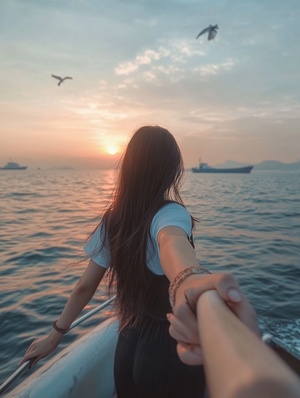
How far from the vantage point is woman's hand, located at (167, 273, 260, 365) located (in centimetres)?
66

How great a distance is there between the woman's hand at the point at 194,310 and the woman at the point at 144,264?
28.8 inches

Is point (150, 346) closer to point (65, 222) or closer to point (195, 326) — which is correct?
point (195, 326)

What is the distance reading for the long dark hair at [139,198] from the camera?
168cm

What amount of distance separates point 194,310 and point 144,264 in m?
0.93

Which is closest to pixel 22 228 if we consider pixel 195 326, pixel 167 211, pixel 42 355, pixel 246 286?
pixel 246 286

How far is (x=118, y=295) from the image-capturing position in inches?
77.7

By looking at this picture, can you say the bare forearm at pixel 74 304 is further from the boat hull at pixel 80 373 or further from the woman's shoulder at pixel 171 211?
the boat hull at pixel 80 373

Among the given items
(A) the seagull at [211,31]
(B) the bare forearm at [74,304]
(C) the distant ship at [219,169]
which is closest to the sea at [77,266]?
(B) the bare forearm at [74,304]

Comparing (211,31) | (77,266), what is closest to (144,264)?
(77,266)

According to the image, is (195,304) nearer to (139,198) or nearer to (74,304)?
(139,198)

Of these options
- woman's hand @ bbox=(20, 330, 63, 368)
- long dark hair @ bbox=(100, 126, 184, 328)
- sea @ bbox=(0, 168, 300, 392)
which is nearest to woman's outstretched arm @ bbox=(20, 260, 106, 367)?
woman's hand @ bbox=(20, 330, 63, 368)

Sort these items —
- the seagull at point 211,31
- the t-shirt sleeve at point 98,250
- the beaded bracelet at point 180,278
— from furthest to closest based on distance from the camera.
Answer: the seagull at point 211,31 < the t-shirt sleeve at point 98,250 < the beaded bracelet at point 180,278

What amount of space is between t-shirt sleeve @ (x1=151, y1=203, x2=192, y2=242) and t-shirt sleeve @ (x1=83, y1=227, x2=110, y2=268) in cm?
43

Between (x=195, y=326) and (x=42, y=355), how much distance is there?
1554 mm
